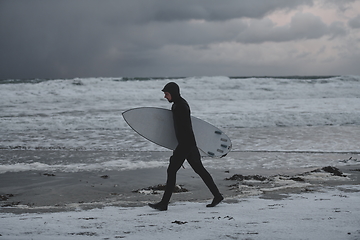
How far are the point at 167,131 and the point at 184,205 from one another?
96cm

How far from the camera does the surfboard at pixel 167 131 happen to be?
4.69m

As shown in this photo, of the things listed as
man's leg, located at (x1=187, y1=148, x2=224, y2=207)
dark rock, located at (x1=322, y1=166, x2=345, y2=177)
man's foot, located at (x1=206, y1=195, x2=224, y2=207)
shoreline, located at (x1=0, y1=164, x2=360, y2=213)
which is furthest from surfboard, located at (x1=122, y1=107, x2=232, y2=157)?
dark rock, located at (x1=322, y1=166, x2=345, y2=177)

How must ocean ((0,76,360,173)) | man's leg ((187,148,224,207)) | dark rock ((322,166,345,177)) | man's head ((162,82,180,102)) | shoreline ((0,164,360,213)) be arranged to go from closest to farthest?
1. man's head ((162,82,180,102))
2. man's leg ((187,148,224,207))
3. shoreline ((0,164,360,213))
4. dark rock ((322,166,345,177))
5. ocean ((0,76,360,173))

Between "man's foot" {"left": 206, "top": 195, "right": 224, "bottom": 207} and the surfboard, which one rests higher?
the surfboard

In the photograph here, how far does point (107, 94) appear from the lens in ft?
78.0

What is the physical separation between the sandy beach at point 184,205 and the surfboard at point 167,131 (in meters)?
0.66

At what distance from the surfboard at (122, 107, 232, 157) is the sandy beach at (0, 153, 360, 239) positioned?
66 cm

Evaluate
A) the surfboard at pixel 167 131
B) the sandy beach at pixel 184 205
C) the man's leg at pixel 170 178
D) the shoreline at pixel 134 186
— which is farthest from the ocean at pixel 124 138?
the man's leg at pixel 170 178

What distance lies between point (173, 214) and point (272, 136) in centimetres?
717

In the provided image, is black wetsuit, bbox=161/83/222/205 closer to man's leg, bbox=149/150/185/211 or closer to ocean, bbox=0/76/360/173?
man's leg, bbox=149/150/185/211

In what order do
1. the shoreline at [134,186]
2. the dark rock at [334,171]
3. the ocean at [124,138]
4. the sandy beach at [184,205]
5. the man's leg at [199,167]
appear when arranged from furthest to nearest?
the ocean at [124,138] → the dark rock at [334,171] → the shoreline at [134,186] → the man's leg at [199,167] → the sandy beach at [184,205]

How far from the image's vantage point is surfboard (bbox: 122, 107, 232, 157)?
469 centimetres

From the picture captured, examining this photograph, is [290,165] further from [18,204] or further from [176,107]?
[18,204]

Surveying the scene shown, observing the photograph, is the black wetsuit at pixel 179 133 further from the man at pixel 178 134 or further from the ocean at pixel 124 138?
the ocean at pixel 124 138
